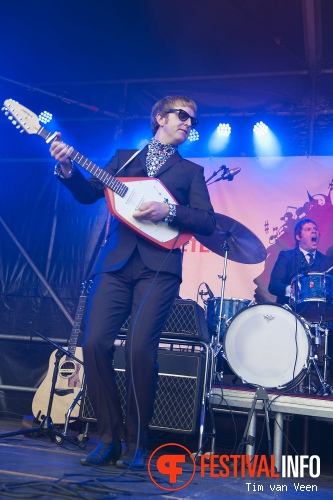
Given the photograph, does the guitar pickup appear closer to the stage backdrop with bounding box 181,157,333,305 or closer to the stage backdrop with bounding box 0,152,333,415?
the stage backdrop with bounding box 0,152,333,415

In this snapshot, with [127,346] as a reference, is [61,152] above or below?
above

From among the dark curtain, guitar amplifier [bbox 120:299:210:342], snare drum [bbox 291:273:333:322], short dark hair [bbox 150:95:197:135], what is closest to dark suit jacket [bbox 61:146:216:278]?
short dark hair [bbox 150:95:197:135]

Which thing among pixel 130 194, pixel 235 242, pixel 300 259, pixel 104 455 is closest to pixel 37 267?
pixel 235 242

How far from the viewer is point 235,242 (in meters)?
5.55

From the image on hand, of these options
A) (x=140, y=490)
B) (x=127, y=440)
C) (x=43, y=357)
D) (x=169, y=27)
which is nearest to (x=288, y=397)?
(x=127, y=440)

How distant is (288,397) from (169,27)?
4060 millimetres

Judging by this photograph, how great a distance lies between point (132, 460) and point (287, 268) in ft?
11.6

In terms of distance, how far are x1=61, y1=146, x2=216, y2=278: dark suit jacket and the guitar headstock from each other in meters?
0.35

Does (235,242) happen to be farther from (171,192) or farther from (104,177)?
(104,177)

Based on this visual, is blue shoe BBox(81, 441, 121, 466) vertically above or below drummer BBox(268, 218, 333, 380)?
below

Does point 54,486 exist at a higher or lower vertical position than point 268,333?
lower

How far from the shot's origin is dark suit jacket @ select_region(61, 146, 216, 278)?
3.10 meters

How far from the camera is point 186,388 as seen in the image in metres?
4.18

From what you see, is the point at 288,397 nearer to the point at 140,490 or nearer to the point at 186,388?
the point at 186,388
